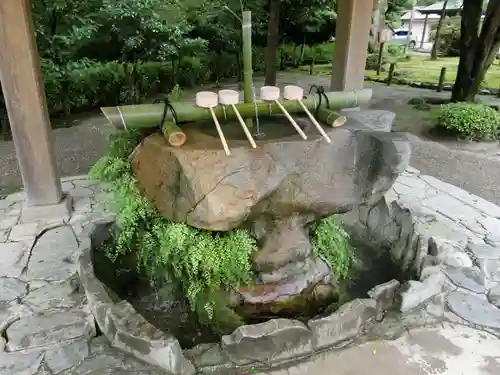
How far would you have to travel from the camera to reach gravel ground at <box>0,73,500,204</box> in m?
6.61

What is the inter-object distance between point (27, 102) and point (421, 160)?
6.21m

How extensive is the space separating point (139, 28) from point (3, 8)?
195 inches

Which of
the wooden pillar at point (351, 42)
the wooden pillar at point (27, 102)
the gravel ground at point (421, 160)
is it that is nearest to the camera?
the wooden pillar at point (27, 102)

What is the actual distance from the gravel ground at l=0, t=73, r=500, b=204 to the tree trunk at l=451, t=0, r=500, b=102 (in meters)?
2.69

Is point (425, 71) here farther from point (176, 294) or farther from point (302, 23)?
point (176, 294)

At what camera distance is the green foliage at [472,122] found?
8.37 m

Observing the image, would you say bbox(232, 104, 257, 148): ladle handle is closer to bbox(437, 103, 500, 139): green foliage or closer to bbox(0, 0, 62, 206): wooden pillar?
bbox(0, 0, 62, 206): wooden pillar

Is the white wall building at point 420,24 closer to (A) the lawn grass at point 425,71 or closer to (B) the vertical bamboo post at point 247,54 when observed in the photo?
(A) the lawn grass at point 425,71

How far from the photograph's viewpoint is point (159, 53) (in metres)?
9.62

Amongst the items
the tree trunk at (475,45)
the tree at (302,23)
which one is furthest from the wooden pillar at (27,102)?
the tree trunk at (475,45)

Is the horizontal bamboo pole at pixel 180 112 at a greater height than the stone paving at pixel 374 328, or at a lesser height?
greater

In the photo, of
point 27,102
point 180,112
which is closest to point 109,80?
point 27,102

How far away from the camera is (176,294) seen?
3863mm

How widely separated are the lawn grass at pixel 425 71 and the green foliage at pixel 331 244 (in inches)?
440
